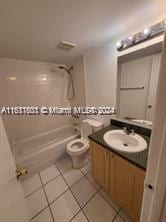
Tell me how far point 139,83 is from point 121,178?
3.73ft

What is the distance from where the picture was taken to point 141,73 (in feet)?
4.19

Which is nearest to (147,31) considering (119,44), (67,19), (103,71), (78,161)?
(119,44)

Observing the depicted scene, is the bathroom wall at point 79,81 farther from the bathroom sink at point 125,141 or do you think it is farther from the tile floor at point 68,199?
the tile floor at point 68,199

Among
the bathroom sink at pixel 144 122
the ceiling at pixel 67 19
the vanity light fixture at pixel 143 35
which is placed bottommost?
the bathroom sink at pixel 144 122

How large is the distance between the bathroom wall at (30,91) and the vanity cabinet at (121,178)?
1.66m

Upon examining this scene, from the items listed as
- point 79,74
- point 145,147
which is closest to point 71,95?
point 79,74

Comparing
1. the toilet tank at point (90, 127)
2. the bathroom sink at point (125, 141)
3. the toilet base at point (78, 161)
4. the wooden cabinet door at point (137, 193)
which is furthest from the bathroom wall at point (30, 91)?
the wooden cabinet door at point (137, 193)

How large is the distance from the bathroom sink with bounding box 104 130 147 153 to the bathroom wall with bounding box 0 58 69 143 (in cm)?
179

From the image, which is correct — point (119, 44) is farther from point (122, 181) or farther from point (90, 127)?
point (122, 181)

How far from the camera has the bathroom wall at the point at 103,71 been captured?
146 cm

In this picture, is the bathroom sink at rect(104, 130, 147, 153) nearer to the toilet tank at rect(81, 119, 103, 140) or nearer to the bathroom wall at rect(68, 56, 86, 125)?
the toilet tank at rect(81, 119, 103, 140)

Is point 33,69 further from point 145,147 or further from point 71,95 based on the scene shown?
point 145,147

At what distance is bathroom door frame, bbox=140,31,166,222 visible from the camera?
1.27ft

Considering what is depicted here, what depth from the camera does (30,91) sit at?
2291 millimetres
